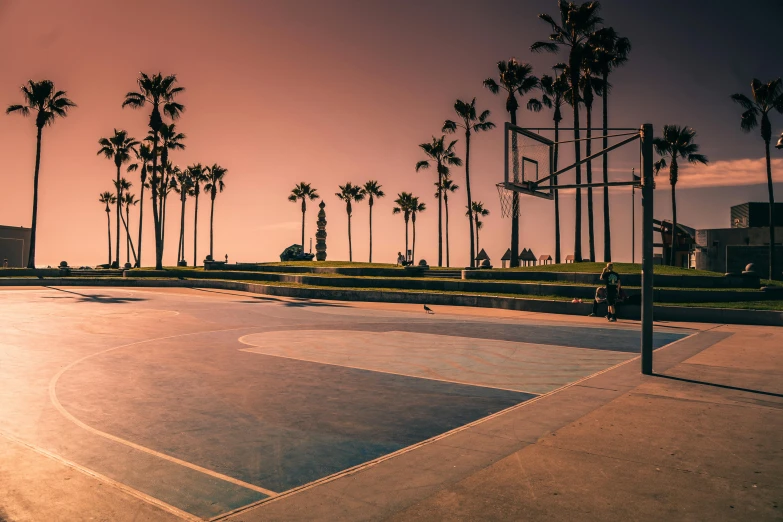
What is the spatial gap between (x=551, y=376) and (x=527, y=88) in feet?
131

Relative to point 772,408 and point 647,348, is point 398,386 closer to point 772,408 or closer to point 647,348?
point 647,348

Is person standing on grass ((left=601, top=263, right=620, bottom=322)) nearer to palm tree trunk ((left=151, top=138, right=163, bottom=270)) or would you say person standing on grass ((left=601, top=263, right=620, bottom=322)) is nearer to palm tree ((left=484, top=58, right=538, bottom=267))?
palm tree ((left=484, top=58, right=538, bottom=267))

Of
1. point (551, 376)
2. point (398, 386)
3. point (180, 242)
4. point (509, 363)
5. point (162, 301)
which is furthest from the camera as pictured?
point (180, 242)

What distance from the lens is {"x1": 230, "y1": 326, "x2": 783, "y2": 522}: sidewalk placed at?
4855 millimetres

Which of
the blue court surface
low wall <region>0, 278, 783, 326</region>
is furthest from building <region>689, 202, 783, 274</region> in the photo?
the blue court surface

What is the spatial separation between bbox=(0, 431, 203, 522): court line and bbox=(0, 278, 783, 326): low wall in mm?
20030

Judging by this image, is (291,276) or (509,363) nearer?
(509,363)

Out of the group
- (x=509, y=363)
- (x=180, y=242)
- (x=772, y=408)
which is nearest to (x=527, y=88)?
(x=509, y=363)

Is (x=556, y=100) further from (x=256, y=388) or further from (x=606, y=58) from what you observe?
(x=256, y=388)

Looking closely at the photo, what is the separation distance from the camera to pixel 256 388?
991 cm

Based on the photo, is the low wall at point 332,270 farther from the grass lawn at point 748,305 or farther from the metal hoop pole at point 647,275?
the metal hoop pole at point 647,275

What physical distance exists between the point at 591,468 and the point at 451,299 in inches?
888

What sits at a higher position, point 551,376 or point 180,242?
point 180,242

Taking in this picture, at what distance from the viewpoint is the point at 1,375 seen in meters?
11.0
